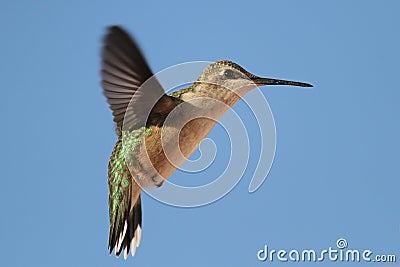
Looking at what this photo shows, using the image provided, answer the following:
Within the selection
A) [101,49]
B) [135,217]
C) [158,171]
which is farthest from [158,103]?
[135,217]

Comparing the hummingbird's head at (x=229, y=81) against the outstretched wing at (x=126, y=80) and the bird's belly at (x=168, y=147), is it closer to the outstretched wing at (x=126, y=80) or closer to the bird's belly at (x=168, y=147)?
the bird's belly at (x=168, y=147)

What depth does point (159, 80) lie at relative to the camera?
1.18 m

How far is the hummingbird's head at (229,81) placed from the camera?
140cm

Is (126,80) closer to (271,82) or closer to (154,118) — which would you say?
(154,118)

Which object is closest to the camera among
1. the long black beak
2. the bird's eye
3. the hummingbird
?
the hummingbird

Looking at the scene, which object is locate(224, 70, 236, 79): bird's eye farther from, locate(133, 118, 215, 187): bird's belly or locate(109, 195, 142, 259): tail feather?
locate(109, 195, 142, 259): tail feather

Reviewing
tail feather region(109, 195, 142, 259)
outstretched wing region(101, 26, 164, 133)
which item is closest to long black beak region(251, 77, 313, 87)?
outstretched wing region(101, 26, 164, 133)

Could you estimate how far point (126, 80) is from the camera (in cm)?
119

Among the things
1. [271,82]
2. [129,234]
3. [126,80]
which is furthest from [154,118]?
[129,234]

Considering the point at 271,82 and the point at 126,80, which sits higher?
the point at 271,82

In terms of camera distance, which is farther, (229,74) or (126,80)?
(229,74)

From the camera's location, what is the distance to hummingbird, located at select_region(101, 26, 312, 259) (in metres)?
1.23

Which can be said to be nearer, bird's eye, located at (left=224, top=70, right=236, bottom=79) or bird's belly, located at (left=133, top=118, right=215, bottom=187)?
bird's belly, located at (left=133, top=118, right=215, bottom=187)

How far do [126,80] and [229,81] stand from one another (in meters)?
0.36
